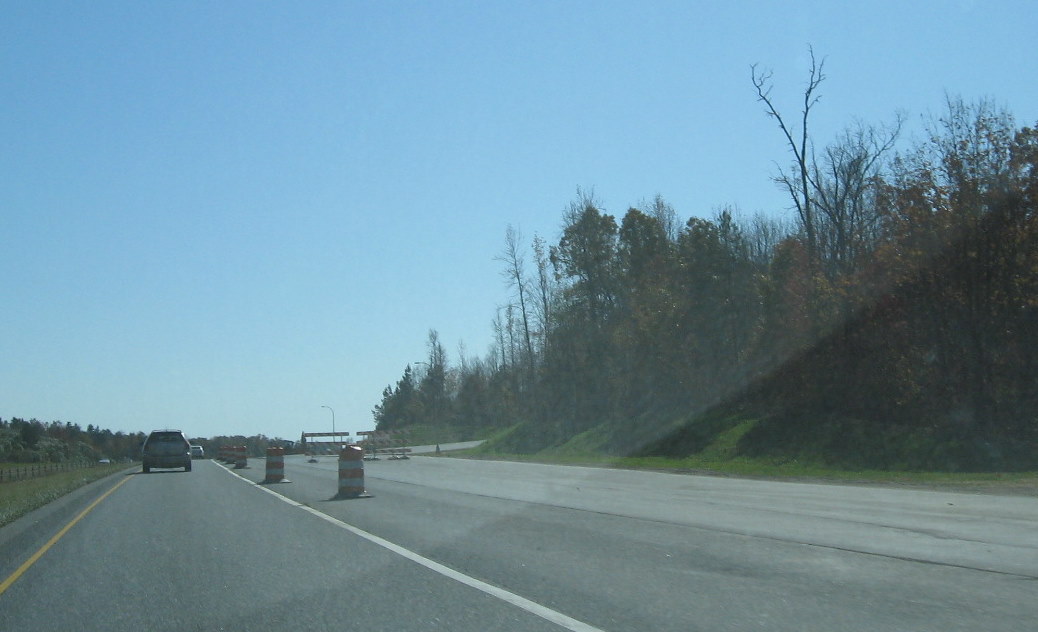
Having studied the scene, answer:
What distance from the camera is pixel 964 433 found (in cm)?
3447

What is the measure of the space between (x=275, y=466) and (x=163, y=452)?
13.5m

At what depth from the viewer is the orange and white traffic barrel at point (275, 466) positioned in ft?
93.5

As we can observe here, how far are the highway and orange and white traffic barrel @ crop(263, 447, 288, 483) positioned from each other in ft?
32.3

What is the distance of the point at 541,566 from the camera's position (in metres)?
10.1

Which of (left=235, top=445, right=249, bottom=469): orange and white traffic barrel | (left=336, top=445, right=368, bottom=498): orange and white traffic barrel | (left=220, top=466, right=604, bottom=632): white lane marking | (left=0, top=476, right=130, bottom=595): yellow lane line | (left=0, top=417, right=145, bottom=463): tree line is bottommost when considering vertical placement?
(left=220, top=466, right=604, bottom=632): white lane marking

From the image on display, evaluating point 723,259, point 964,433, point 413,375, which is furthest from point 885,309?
point 413,375

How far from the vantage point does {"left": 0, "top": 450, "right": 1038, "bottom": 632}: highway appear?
764 centimetres

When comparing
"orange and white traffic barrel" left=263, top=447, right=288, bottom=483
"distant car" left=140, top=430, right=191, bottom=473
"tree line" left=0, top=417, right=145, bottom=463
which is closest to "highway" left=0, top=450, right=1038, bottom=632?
"orange and white traffic barrel" left=263, top=447, right=288, bottom=483

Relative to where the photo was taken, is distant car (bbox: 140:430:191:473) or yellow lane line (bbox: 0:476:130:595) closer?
yellow lane line (bbox: 0:476:130:595)

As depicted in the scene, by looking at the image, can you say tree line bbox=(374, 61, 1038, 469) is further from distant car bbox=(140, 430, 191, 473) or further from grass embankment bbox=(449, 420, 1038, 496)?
distant car bbox=(140, 430, 191, 473)

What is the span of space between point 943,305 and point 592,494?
21.2m

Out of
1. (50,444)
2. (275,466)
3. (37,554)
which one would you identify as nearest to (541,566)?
(37,554)

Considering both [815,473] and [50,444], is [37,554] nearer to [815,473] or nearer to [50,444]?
[815,473]

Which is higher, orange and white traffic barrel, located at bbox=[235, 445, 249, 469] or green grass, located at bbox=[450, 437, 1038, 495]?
orange and white traffic barrel, located at bbox=[235, 445, 249, 469]
